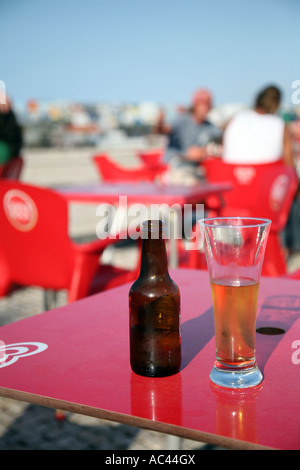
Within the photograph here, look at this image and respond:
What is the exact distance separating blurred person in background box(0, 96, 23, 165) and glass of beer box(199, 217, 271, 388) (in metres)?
4.31

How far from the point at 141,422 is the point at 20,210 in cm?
185

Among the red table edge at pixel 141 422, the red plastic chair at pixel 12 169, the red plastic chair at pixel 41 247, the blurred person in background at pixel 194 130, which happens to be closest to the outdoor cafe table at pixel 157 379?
the red table edge at pixel 141 422

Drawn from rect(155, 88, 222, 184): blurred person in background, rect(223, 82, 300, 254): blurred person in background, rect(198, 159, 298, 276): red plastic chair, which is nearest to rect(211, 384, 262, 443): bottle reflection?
rect(198, 159, 298, 276): red plastic chair

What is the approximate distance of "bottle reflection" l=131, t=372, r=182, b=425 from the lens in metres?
0.77

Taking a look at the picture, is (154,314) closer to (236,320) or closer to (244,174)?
(236,320)

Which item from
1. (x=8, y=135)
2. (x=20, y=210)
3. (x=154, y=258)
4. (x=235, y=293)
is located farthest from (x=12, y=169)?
(x=235, y=293)

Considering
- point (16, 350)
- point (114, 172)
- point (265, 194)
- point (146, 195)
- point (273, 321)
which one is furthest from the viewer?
point (114, 172)

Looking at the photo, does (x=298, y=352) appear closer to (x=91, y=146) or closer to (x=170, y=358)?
(x=170, y=358)

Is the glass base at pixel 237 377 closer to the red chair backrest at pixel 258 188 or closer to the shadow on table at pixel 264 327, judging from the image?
the shadow on table at pixel 264 327

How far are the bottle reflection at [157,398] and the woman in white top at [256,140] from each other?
380 cm

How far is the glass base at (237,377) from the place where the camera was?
852 millimetres

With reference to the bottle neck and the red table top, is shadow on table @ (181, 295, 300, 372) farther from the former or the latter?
the red table top

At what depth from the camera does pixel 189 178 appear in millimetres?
5387

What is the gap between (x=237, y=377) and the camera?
33.7 inches
